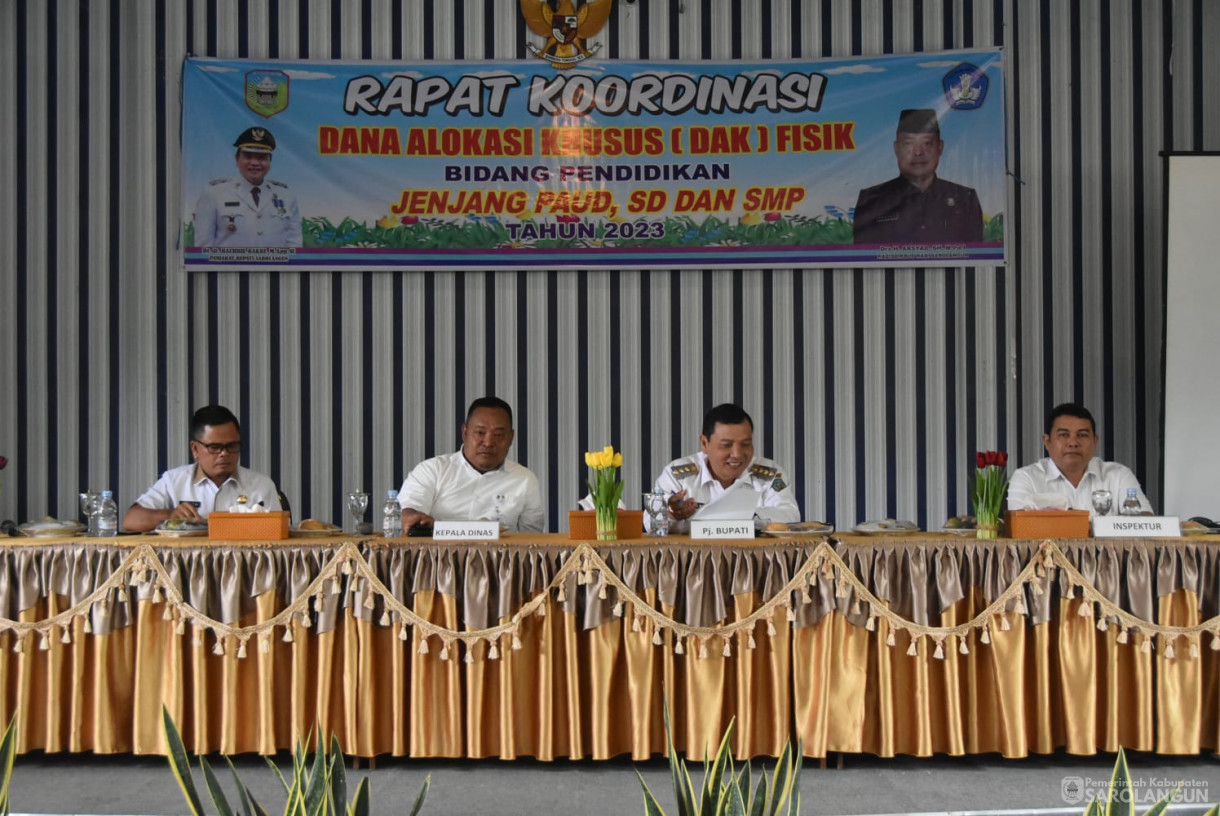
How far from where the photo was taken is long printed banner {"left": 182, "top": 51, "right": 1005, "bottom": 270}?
187 inches

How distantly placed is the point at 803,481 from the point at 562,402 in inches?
48.7

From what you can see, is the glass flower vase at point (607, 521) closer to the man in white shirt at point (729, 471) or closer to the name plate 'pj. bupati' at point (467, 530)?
the name plate 'pj. bupati' at point (467, 530)

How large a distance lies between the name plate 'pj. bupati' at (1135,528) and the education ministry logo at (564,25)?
10.3ft

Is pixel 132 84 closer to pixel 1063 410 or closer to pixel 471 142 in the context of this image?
pixel 471 142

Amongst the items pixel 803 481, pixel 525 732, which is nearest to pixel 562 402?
pixel 803 481

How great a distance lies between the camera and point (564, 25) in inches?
190

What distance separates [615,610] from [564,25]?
3.06m

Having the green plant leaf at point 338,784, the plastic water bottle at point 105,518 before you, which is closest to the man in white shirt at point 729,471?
the plastic water bottle at point 105,518

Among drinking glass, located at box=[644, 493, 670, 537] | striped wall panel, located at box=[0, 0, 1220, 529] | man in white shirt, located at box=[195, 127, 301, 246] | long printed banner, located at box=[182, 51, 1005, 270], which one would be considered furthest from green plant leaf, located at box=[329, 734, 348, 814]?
man in white shirt, located at box=[195, 127, 301, 246]

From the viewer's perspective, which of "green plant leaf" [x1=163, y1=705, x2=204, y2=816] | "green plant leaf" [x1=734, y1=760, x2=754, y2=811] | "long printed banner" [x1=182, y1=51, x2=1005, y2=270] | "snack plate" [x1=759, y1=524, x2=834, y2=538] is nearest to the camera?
"green plant leaf" [x1=163, y1=705, x2=204, y2=816]

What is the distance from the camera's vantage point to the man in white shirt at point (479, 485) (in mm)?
4020

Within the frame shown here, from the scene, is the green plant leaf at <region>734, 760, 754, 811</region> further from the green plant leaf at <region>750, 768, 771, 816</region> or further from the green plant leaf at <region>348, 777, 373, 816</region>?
the green plant leaf at <region>348, 777, 373, 816</region>

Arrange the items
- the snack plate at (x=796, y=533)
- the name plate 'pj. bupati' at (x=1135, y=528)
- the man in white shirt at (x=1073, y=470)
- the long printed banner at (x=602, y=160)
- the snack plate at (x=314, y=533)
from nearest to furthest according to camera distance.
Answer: the name plate 'pj. bupati' at (x=1135, y=528), the snack plate at (x=796, y=533), the snack plate at (x=314, y=533), the man in white shirt at (x=1073, y=470), the long printed banner at (x=602, y=160)

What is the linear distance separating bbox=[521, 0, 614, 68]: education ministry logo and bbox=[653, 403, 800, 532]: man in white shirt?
199cm
